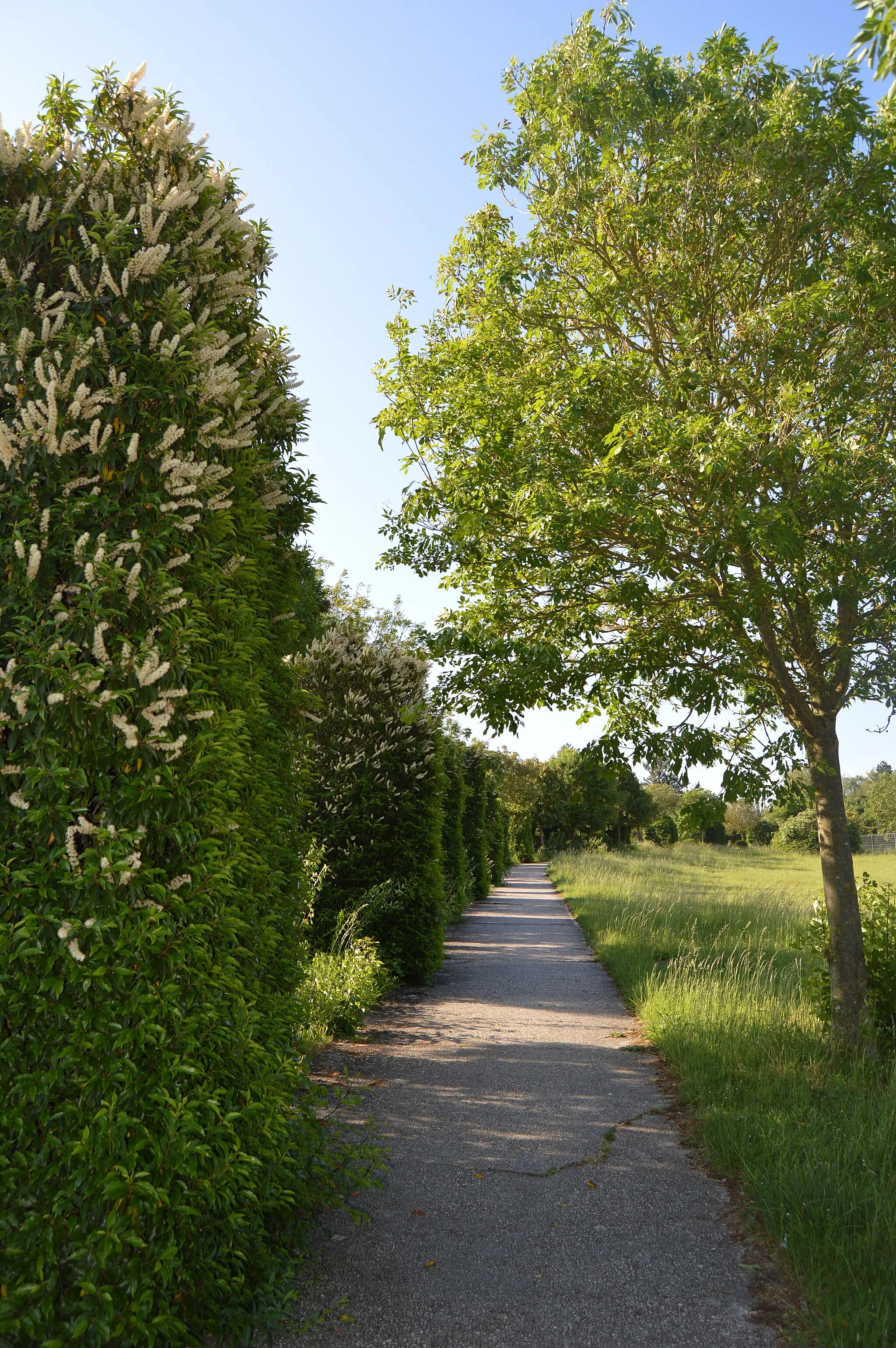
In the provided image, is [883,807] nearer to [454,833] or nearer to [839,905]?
[454,833]

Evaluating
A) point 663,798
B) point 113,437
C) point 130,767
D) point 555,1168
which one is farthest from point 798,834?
point 113,437

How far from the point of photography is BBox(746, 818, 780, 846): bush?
6544 cm

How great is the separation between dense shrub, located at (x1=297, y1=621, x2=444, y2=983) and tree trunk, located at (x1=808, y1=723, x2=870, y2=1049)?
15.2 feet

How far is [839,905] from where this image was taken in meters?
6.38

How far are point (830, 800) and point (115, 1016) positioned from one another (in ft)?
18.8

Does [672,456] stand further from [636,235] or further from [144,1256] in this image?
[144,1256]

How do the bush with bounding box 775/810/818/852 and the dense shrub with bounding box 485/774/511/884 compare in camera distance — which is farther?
the bush with bounding box 775/810/818/852

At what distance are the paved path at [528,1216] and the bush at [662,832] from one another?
50.7 m

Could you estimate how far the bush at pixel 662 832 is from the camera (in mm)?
56031

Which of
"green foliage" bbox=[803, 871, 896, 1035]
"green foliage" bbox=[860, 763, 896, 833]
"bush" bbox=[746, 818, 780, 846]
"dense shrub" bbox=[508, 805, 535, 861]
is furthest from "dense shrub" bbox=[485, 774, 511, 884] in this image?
"green foliage" bbox=[860, 763, 896, 833]

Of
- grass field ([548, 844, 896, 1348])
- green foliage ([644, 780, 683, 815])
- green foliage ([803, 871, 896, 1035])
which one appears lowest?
grass field ([548, 844, 896, 1348])

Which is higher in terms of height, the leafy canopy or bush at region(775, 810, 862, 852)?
the leafy canopy

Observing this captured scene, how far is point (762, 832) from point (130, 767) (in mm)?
71168

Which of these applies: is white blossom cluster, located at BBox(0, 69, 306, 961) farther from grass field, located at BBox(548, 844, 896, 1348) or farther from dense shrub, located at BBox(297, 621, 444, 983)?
dense shrub, located at BBox(297, 621, 444, 983)
